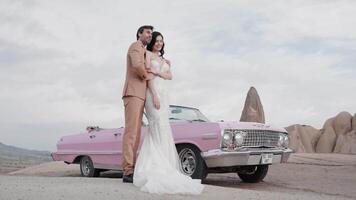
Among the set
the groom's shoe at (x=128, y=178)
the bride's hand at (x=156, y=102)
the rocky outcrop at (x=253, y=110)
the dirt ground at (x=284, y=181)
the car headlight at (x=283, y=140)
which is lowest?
the dirt ground at (x=284, y=181)

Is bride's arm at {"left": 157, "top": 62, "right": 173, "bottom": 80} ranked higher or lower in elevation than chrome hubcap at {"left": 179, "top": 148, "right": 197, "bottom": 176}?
higher

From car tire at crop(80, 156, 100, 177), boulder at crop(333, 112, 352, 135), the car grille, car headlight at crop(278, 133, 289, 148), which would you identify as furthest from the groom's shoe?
boulder at crop(333, 112, 352, 135)

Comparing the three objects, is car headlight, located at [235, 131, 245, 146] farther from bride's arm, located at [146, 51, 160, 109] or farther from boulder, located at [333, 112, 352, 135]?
→ boulder, located at [333, 112, 352, 135]

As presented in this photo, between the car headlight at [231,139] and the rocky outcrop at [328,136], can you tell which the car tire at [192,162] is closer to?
the car headlight at [231,139]

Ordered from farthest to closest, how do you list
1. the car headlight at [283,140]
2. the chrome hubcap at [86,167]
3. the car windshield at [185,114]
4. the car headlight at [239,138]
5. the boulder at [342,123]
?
1. the boulder at [342,123]
2. the chrome hubcap at [86,167]
3. the car windshield at [185,114]
4. the car headlight at [283,140]
5. the car headlight at [239,138]

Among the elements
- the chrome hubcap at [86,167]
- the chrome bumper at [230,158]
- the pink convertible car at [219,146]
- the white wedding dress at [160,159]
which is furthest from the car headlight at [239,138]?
the chrome hubcap at [86,167]

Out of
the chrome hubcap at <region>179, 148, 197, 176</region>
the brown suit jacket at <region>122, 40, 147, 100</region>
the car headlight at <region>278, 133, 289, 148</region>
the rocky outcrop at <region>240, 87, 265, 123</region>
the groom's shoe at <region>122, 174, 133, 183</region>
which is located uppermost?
the rocky outcrop at <region>240, 87, 265, 123</region>

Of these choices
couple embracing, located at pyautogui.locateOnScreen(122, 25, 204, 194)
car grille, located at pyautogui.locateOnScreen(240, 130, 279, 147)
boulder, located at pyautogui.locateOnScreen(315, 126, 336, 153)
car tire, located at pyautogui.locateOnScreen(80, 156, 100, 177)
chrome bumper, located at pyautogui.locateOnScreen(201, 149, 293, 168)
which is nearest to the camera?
couple embracing, located at pyautogui.locateOnScreen(122, 25, 204, 194)

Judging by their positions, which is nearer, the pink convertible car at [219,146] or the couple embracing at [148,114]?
the couple embracing at [148,114]

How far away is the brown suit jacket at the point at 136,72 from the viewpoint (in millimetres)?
6723

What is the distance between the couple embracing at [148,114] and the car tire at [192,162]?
4.31 ft

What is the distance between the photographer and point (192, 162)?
8594 millimetres

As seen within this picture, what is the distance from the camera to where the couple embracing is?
671 centimetres

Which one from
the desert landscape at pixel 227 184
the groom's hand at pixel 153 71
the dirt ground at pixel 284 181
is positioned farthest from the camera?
the groom's hand at pixel 153 71
